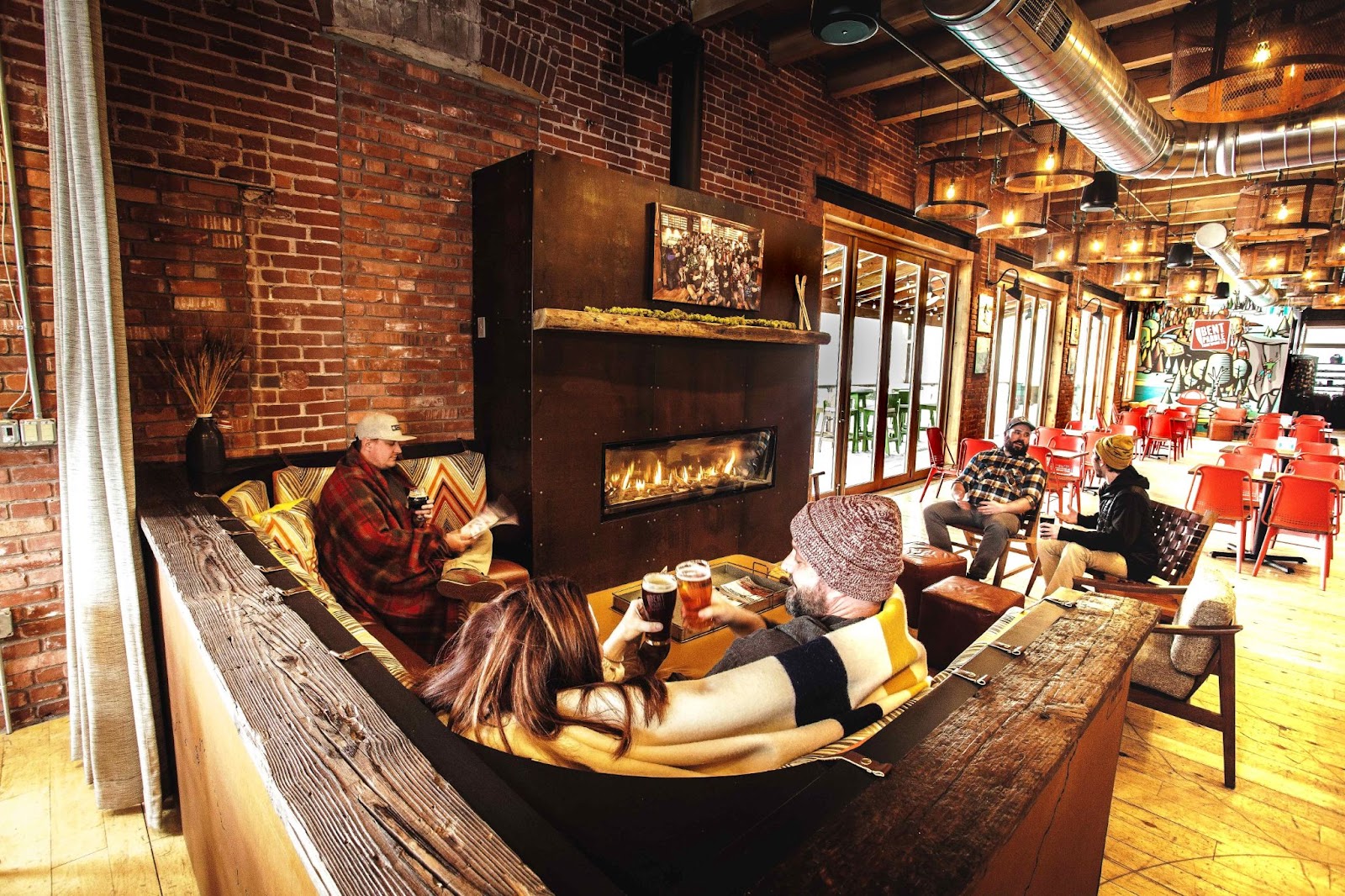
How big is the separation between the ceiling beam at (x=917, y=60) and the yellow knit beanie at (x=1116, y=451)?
104 inches

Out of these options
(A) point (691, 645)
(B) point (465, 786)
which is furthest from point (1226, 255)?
(B) point (465, 786)

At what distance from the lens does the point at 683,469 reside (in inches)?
179

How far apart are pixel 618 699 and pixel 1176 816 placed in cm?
251

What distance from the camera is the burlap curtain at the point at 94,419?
6.43 ft

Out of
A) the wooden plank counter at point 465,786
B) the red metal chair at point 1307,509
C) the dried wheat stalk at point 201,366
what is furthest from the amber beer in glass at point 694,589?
the red metal chair at point 1307,509

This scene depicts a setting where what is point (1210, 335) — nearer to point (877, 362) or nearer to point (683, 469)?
point (877, 362)

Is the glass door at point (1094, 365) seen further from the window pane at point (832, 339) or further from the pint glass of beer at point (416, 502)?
the pint glass of beer at point (416, 502)

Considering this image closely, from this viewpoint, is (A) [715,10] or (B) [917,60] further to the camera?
(B) [917,60]

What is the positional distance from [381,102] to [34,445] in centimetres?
224

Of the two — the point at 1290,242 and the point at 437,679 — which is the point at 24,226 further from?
the point at 1290,242

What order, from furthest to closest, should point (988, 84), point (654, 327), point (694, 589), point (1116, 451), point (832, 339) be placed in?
1. point (832, 339)
2. point (988, 84)
3. point (654, 327)
4. point (1116, 451)
5. point (694, 589)

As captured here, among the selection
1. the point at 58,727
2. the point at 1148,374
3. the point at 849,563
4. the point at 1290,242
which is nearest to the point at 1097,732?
the point at 849,563

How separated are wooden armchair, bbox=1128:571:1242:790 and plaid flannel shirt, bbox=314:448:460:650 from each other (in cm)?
289

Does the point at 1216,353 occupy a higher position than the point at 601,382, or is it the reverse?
the point at 1216,353
